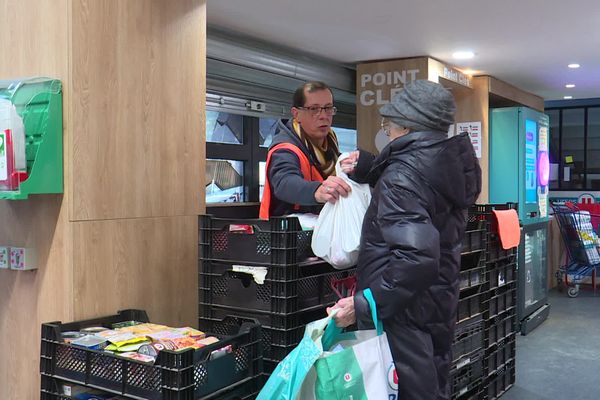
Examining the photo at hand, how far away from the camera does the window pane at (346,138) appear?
6.55 m

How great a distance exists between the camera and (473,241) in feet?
11.7

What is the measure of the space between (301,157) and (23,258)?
3.91ft

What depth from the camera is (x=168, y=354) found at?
1.80 meters

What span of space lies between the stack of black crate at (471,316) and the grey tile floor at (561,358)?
602 mm

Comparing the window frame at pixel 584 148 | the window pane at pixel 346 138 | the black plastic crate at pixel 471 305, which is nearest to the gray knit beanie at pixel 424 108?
the black plastic crate at pixel 471 305

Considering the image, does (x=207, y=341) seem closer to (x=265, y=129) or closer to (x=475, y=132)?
(x=265, y=129)

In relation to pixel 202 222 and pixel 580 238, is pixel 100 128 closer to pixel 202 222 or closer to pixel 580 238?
pixel 202 222

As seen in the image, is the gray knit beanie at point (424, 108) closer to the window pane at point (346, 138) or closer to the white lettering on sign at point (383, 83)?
the white lettering on sign at point (383, 83)

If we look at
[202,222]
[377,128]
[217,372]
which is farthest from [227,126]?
[217,372]

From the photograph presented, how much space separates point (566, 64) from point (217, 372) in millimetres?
5403

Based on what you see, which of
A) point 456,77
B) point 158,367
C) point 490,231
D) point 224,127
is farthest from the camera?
point 456,77

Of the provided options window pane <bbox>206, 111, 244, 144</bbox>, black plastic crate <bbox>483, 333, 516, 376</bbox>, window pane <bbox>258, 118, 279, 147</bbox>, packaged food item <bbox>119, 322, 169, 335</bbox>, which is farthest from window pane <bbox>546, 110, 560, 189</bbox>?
packaged food item <bbox>119, 322, 169, 335</bbox>

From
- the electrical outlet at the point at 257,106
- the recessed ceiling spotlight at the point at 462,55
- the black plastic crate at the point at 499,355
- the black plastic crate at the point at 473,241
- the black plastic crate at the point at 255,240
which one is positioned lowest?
the black plastic crate at the point at 499,355

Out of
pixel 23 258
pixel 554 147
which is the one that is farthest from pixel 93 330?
pixel 554 147
